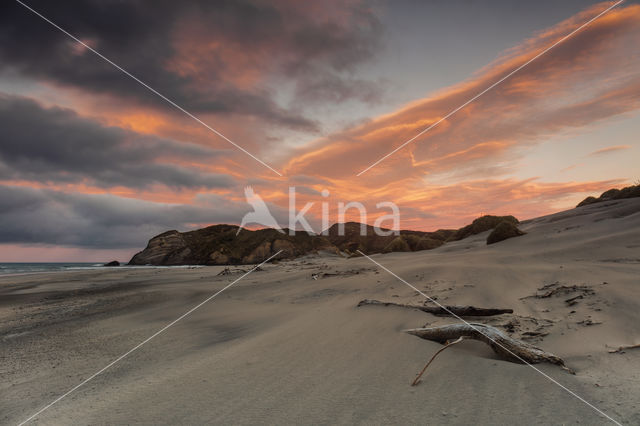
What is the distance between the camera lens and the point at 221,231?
4731cm

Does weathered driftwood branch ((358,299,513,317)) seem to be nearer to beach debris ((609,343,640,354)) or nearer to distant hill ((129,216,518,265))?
beach debris ((609,343,640,354))

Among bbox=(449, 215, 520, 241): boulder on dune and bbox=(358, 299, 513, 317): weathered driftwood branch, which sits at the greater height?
bbox=(449, 215, 520, 241): boulder on dune

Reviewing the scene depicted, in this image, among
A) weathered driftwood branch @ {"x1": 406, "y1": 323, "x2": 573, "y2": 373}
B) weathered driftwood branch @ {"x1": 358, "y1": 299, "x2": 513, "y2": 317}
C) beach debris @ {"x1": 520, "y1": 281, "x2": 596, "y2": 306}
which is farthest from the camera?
beach debris @ {"x1": 520, "y1": 281, "x2": 596, "y2": 306}

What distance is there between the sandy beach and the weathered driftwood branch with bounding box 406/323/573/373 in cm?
9

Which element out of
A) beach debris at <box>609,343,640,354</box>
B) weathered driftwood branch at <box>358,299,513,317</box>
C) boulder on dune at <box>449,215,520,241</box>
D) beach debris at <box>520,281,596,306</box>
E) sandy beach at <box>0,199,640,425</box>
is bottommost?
sandy beach at <box>0,199,640,425</box>

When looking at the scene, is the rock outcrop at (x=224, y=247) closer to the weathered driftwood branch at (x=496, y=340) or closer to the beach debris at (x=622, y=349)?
the weathered driftwood branch at (x=496, y=340)

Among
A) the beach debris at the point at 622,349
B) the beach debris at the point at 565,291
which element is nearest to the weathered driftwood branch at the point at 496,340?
the beach debris at the point at 622,349

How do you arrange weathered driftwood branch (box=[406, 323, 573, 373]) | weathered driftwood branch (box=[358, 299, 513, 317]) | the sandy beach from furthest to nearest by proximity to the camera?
weathered driftwood branch (box=[358, 299, 513, 317]), weathered driftwood branch (box=[406, 323, 573, 373]), the sandy beach

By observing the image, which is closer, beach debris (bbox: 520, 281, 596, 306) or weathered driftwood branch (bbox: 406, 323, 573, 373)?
weathered driftwood branch (bbox: 406, 323, 573, 373)

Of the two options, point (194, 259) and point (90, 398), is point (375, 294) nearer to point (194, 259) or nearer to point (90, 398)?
point (90, 398)

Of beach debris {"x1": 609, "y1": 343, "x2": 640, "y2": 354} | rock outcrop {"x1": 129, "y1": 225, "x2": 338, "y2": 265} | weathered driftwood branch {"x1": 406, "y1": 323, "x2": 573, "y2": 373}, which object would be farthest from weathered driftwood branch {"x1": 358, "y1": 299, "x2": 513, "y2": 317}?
rock outcrop {"x1": 129, "y1": 225, "x2": 338, "y2": 265}

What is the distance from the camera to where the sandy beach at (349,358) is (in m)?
2.12

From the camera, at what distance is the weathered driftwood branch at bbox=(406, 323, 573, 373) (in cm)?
262

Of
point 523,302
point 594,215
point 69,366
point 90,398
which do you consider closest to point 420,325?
point 523,302
